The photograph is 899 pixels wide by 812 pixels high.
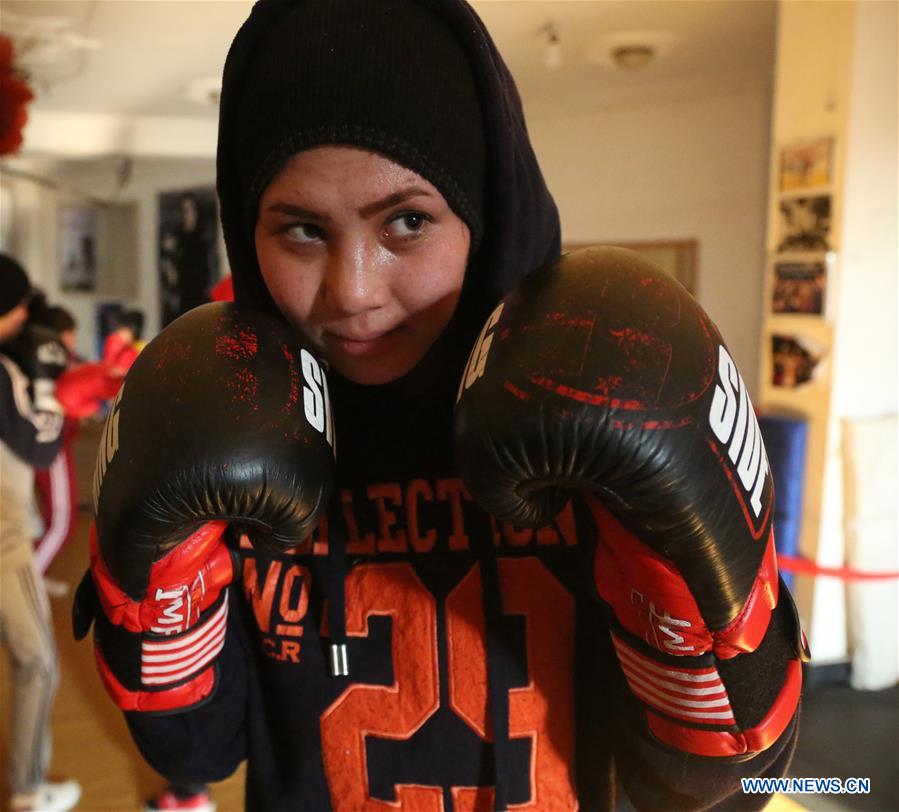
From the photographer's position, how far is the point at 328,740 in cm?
71

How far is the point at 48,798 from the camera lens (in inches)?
70.8

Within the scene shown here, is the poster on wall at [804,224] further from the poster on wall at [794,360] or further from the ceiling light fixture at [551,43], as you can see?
the ceiling light fixture at [551,43]

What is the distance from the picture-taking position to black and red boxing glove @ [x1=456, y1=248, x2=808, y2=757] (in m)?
0.47

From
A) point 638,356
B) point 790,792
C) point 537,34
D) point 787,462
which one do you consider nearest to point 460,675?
point 638,356

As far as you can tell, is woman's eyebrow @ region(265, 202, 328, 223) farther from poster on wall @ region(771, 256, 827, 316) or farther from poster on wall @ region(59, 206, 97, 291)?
poster on wall @ region(59, 206, 97, 291)

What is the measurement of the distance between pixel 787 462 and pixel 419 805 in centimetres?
194

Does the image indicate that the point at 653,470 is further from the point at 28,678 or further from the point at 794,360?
the point at 794,360

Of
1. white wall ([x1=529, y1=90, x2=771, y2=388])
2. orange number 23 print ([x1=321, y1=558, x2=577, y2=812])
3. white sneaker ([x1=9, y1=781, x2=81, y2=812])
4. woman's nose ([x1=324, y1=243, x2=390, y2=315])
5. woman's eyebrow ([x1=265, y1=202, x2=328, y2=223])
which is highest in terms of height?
white wall ([x1=529, y1=90, x2=771, y2=388])

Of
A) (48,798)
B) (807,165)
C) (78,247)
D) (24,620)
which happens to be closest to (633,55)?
(807,165)

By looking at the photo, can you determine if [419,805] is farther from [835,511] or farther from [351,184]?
[835,511]

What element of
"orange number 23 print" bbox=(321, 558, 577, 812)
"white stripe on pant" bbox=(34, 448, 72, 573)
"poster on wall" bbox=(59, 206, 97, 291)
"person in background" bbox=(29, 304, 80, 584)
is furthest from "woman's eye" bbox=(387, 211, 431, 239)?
"poster on wall" bbox=(59, 206, 97, 291)

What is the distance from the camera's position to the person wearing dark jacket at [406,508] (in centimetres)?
52

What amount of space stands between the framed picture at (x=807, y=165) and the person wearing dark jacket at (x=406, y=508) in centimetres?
181

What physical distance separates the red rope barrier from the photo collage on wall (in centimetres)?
57
